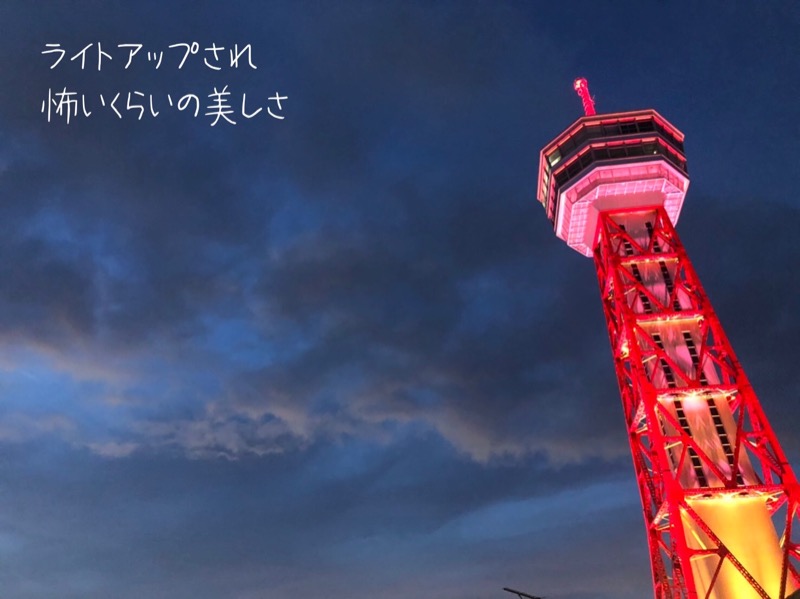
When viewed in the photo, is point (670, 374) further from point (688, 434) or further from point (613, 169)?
point (613, 169)

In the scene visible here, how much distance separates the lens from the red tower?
2525 inches

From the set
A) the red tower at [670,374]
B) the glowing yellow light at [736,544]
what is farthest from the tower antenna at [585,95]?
the glowing yellow light at [736,544]

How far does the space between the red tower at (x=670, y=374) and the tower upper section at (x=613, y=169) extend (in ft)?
0.52

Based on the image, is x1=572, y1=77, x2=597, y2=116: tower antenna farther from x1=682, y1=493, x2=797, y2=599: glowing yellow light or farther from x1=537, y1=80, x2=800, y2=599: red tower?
x1=682, y1=493, x2=797, y2=599: glowing yellow light

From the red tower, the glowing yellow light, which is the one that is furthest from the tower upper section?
the glowing yellow light

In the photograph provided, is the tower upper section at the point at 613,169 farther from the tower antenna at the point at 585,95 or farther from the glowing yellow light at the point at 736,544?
the glowing yellow light at the point at 736,544

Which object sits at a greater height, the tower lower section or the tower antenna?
the tower antenna

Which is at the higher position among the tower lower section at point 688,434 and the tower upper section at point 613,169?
the tower upper section at point 613,169

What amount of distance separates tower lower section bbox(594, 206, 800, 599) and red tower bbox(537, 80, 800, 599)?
0.39ft

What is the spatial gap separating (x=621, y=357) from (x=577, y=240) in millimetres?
19376

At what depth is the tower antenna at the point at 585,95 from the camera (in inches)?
3839

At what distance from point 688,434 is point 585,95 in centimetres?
5073

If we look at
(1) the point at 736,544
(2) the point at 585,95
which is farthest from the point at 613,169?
(1) the point at 736,544

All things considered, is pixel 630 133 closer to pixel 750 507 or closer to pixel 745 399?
pixel 745 399
